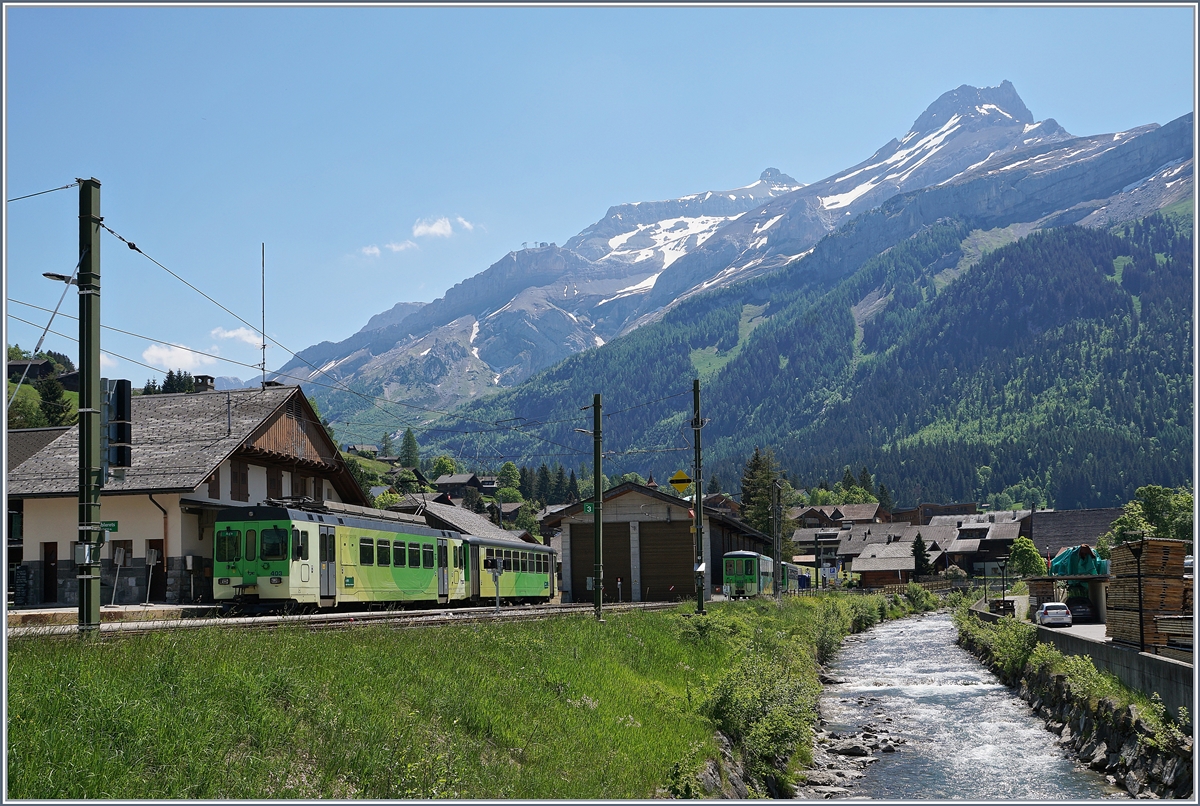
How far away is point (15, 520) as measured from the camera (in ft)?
115

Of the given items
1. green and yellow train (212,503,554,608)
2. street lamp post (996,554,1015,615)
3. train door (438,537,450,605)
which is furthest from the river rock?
street lamp post (996,554,1015,615)

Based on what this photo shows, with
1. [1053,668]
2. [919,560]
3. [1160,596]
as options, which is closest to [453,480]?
[919,560]

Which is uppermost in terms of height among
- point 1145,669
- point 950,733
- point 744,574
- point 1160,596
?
point 1160,596

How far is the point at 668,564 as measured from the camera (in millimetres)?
55438

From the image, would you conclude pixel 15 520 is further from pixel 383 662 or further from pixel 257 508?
pixel 383 662

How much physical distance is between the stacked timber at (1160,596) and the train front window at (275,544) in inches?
786

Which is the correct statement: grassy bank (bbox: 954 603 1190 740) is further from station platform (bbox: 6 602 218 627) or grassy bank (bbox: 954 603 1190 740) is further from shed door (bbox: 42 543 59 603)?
shed door (bbox: 42 543 59 603)

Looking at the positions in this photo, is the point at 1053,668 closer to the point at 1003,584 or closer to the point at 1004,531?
the point at 1003,584

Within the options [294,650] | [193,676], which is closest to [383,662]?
[294,650]

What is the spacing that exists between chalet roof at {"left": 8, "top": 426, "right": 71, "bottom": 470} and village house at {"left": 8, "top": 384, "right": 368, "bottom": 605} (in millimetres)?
3957

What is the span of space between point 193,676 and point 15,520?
2896cm

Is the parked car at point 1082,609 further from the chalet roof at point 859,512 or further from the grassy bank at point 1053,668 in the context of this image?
the chalet roof at point 859,512

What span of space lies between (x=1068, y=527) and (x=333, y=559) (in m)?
82.1

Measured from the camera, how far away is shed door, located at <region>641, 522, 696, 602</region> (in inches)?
2179
